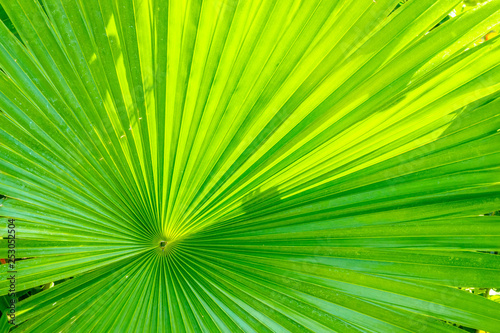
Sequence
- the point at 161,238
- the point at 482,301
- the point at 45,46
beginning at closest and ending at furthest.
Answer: the point at 45,46 → the point at 482,301 → the point at 161,238

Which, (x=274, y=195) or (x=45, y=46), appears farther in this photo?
(x=274, y=195)

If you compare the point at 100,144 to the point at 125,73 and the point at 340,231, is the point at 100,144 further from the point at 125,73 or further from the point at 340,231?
the point at 340,231

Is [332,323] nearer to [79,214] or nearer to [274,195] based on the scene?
[274,195]

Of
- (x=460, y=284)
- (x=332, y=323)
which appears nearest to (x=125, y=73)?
(x=332, y=323)

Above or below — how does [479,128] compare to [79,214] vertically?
above

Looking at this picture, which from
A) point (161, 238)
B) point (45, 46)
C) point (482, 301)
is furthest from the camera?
point (161, 238)

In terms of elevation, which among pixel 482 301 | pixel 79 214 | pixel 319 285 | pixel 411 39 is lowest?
pixel 79 214
